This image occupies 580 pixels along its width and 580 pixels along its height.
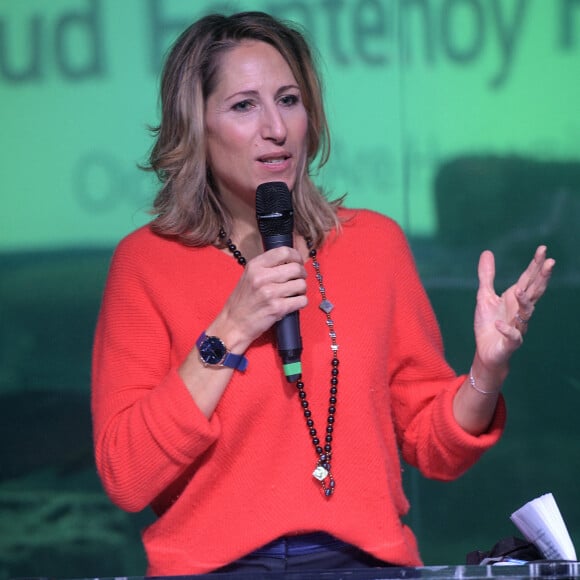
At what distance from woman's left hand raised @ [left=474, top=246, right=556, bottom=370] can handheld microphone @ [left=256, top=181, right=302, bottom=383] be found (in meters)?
0.36

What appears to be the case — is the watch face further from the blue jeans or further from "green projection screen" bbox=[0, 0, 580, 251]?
"green projection screen" bbox=[0, 0, 580, 251]

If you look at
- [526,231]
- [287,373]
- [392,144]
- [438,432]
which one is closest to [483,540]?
[526,231]

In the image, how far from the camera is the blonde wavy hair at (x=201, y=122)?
7.48ft

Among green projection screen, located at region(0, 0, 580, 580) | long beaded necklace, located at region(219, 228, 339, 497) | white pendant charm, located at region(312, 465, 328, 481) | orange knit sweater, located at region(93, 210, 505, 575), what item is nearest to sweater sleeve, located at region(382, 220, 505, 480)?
orange knit sweater, located at region(93, 210, 505, 575)

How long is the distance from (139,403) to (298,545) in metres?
0.40

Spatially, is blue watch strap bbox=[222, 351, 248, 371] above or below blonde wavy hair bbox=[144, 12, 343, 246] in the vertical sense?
below

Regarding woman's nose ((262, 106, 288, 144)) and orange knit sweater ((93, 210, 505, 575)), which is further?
woman's nose ((262, 106, 288, 144))

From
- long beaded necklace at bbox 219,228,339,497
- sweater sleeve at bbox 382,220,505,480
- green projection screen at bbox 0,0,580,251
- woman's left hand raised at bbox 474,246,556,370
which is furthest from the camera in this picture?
green projection screen at bbox 0,0,580,251

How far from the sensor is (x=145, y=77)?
3658 mm

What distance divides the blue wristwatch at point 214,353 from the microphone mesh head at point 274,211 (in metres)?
0.22

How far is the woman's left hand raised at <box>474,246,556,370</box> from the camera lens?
197 centimetres

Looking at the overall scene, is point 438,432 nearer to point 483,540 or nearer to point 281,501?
point 281,501

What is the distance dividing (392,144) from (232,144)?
1.55 m

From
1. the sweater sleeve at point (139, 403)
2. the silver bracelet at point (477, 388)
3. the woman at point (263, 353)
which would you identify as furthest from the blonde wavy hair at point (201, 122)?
the silver bracelet at point (477, 388)
